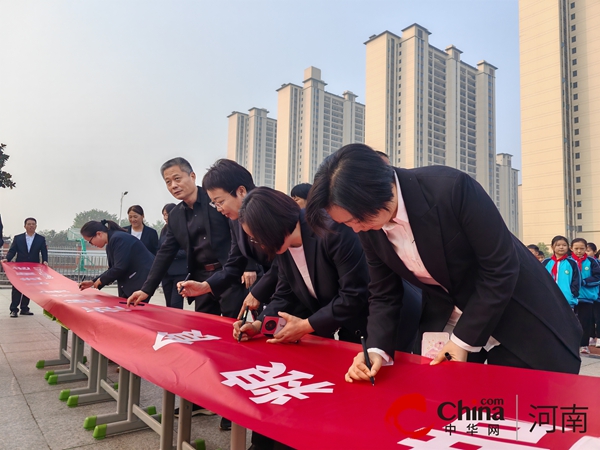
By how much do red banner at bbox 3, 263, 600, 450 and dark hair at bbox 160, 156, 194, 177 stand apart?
1.33m

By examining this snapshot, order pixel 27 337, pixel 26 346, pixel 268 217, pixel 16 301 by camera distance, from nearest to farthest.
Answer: pixel 268 217 → pixel 26 346 → pixel 27 337 → pixel 16 301

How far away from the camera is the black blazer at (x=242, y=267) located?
7.25 feet

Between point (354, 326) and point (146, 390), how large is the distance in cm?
192

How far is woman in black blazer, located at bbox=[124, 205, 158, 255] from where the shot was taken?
16.1 feet

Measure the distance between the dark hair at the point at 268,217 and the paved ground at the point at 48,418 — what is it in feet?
3.80

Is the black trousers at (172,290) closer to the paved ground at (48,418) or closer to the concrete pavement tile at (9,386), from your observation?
the paved ground at (48,418)

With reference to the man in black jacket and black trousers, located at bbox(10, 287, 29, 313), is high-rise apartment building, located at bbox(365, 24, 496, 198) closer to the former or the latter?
black trousers, located at bbox(10, 287, 29, 313)

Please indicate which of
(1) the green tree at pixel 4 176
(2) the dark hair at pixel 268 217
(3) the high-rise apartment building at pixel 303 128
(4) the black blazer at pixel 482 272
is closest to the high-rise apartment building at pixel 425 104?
(3) the high-rise apartment building at pixel 303 128

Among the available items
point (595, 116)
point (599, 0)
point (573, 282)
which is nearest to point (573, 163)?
point (595, 116)

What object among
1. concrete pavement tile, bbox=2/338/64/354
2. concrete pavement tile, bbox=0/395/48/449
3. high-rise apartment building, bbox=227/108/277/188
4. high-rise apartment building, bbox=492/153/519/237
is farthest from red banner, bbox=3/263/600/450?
high-rise apartment building, bbox=492/153/519/237

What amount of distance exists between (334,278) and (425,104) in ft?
155

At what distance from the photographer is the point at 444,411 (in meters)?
0.91

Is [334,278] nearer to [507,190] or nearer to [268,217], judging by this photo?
[268,217]

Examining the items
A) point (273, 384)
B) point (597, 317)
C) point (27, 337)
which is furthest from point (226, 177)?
point (597, 317)
